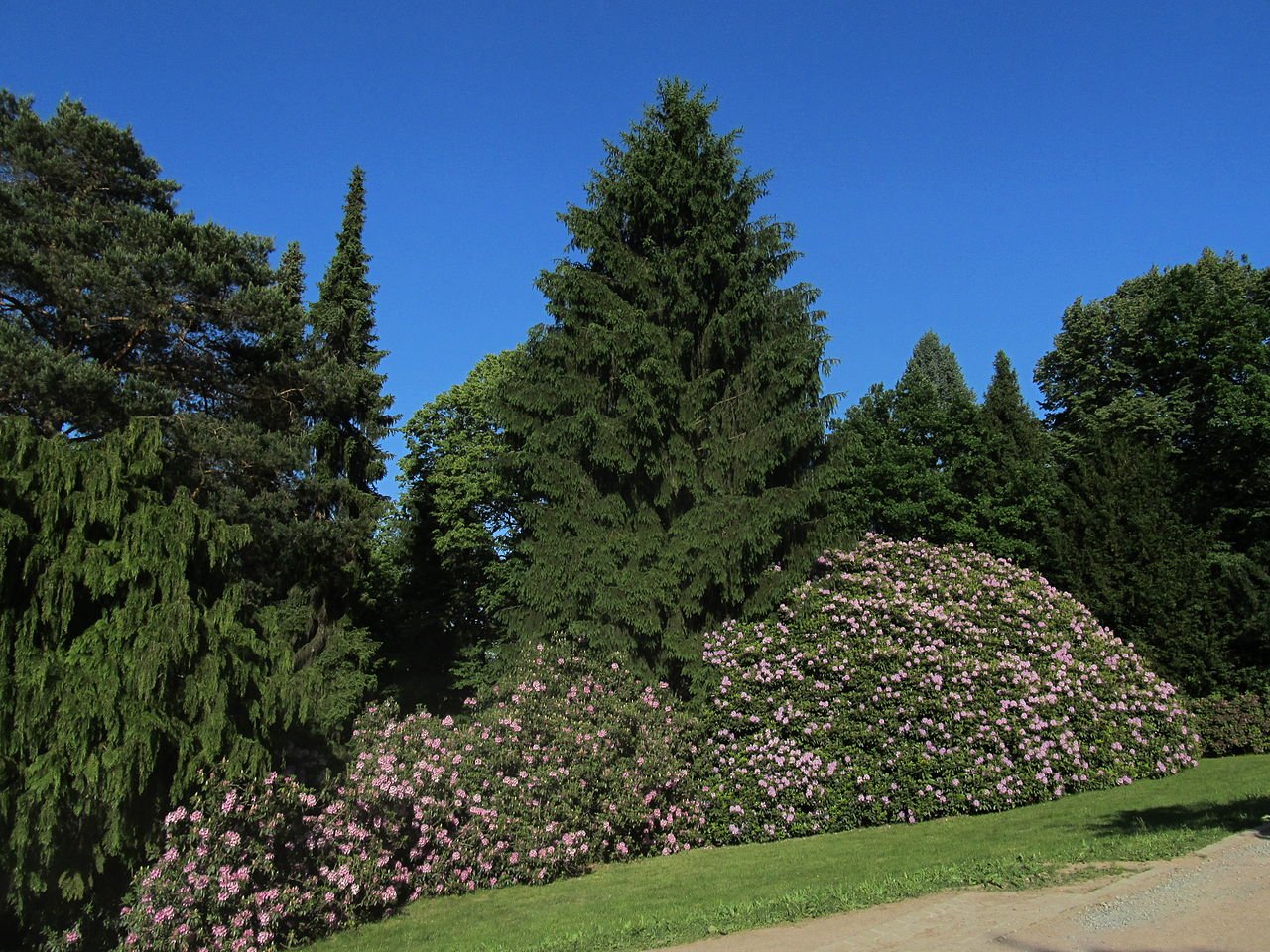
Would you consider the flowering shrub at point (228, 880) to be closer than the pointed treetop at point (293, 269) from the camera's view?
Yes

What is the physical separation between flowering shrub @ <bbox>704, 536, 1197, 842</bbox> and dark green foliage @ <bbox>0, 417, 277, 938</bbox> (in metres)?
7.62

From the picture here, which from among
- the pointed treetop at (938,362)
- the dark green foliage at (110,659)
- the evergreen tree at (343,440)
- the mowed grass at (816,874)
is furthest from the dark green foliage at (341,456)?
the pointed treetop at (938,362)

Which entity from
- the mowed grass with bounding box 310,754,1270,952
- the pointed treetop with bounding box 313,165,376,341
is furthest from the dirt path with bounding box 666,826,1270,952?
the pointed treetop with bounding box 313,165,376,341

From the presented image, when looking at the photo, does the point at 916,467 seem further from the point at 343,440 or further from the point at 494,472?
the point at 343,440

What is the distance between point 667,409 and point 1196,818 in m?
9.75

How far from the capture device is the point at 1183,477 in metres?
24.4

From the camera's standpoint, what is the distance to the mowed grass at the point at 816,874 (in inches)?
289

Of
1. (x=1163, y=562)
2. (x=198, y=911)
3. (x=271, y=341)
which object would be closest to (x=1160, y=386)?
(x=1163, y=562)

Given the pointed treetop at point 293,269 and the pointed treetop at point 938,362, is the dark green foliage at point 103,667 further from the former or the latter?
the pointed treetop at point 938,362

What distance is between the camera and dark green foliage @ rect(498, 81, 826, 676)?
15445 millimetres

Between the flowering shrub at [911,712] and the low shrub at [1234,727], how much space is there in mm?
3699

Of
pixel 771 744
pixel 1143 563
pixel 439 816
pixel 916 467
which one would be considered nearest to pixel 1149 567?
pixel 1143 563

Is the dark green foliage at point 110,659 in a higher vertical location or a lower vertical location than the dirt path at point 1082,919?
higher

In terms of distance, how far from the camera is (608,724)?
1287 centimetres
